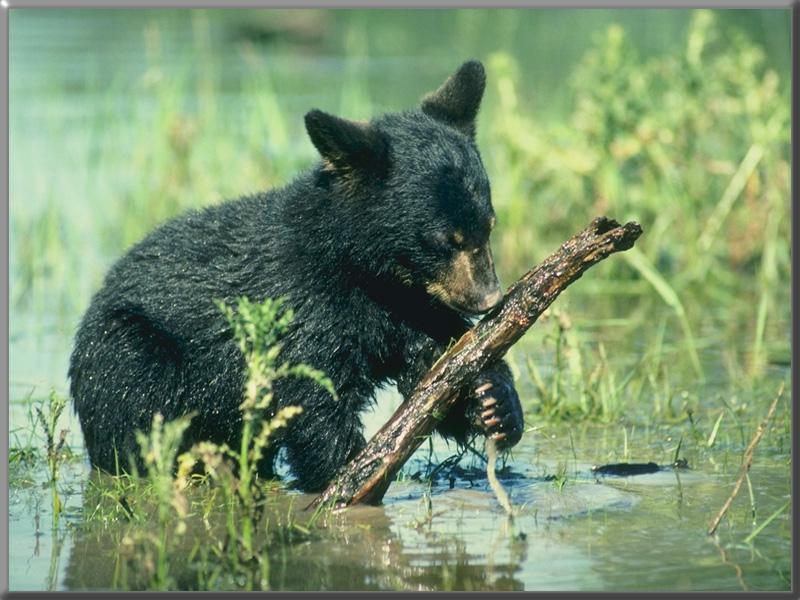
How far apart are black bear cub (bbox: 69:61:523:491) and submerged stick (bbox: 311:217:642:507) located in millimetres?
125

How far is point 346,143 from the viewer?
566 centimetres

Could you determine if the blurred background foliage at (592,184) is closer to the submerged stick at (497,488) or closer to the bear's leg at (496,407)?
the bear's leg at (496,407)

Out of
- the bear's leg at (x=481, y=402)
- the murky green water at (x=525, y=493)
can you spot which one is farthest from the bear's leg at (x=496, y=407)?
the murky green water at (x=525, y=493)

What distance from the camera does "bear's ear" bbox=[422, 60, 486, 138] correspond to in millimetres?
6293

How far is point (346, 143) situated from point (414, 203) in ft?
1.21

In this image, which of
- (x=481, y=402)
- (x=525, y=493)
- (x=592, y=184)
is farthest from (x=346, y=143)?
(x=592, y=184)

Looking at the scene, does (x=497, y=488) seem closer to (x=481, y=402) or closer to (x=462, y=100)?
(x=481, y=402)

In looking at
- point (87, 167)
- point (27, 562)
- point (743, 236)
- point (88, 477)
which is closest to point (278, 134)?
point (87, 167)

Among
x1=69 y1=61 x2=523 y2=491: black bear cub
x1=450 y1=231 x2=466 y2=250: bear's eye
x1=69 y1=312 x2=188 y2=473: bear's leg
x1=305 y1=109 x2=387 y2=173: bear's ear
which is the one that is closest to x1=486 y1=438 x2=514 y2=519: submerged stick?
x1=69 y1=61 x2=523 y2=491: black bear cub

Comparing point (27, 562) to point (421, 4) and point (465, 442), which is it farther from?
point (421, 4)

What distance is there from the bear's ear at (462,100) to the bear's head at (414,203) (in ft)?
1.29

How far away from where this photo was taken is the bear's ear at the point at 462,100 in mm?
6293

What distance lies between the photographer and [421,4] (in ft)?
18.6

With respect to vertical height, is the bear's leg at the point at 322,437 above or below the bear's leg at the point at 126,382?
below
